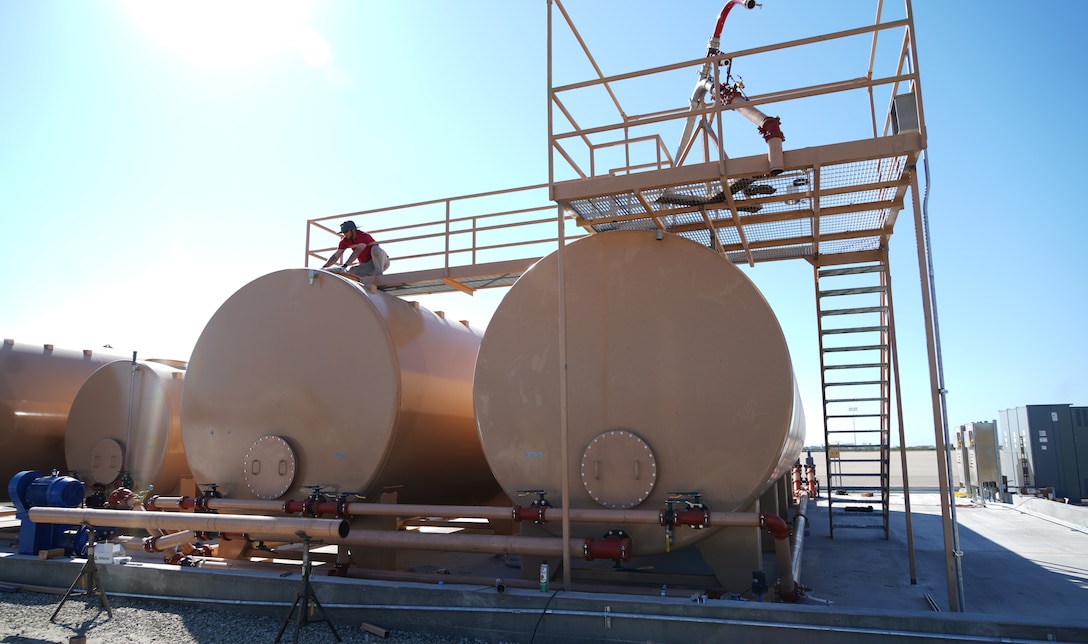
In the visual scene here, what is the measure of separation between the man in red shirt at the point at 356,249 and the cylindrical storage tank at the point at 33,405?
609 centimetres

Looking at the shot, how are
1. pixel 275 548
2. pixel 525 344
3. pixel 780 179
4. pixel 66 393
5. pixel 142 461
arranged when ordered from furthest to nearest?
pixel 66 393 < pixel 142 461 < pixel 275 548 < pixel 525 344 < pixel 780 179

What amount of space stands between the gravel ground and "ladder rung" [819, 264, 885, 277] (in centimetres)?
574

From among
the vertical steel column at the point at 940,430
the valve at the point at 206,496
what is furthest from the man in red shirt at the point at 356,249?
the vertical steel column at the point at 940,430

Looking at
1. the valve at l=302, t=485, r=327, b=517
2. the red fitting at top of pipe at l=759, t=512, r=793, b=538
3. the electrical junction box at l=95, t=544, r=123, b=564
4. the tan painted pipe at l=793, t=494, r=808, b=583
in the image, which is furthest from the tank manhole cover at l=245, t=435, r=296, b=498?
the tan painted pipe at l=793, t=494, r=808, b=583

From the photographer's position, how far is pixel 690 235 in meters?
7.71

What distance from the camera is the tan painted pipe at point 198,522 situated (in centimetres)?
634

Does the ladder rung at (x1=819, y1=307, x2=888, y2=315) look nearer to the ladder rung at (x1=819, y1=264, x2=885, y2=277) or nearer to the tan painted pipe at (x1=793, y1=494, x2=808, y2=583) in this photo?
the ladder rung at (x1=819, y1=264, x2=885, y2=277)

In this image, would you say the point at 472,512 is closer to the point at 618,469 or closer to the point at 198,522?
the point at 618,469

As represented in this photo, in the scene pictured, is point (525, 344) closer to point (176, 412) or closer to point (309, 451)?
point (309, 451)

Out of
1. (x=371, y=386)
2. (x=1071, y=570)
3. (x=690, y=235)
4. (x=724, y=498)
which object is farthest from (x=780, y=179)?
(x=1071, y=570)

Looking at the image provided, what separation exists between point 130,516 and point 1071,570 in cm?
963

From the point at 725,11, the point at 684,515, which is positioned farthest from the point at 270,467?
the point at 725,11

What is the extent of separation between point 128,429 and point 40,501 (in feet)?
9.33

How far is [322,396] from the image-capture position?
8133 mm
